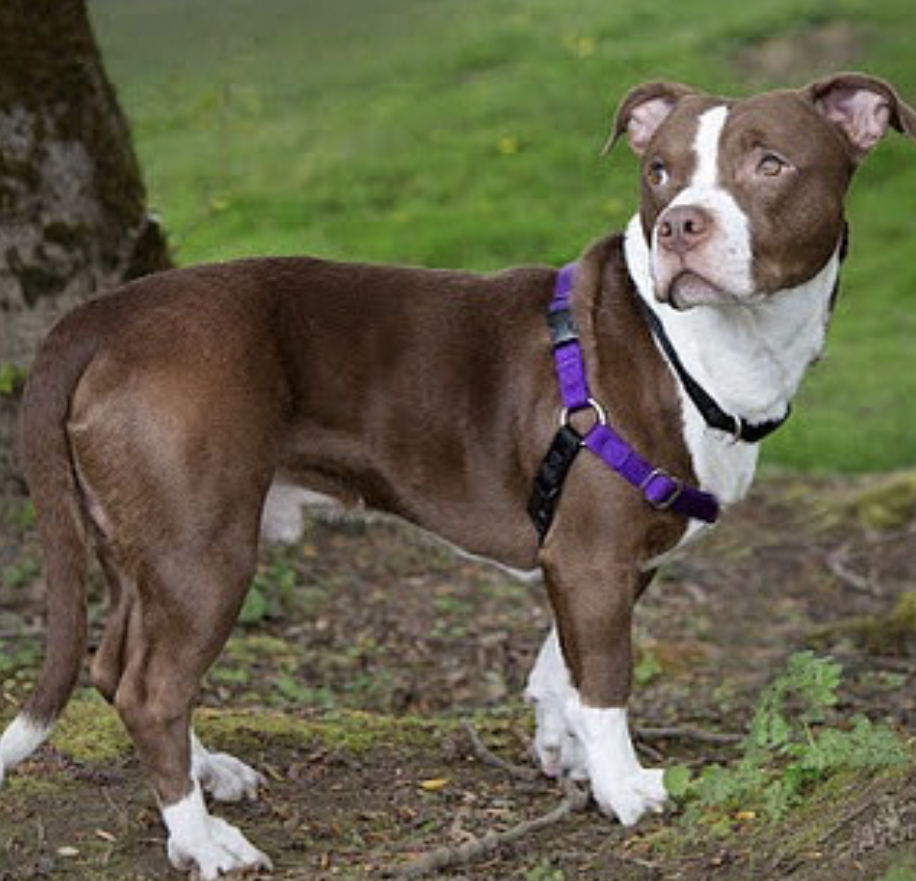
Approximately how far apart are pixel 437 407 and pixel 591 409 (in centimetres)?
38

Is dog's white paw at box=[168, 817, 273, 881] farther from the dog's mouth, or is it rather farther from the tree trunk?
the tree trunk

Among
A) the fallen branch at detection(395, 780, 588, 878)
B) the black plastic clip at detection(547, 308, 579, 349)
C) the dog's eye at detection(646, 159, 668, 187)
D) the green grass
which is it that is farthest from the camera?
the green grass

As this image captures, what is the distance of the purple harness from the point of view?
495cm

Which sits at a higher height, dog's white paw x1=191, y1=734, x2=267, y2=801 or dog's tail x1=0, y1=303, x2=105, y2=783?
dog's tail x1=0, y1=303, x2=105, y2=783

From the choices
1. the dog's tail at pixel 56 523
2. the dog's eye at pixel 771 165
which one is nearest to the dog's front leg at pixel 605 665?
the dog's eye at pixel 771 165

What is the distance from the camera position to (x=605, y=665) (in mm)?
5004

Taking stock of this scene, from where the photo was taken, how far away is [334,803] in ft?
17.2

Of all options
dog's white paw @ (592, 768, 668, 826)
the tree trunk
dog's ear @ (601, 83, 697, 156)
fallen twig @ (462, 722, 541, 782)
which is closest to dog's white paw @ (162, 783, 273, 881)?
dog's white paw @ (592, 768, 668, 826)

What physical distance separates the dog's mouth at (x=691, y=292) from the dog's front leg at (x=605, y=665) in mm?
704

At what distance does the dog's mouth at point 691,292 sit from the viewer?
15.0 ft

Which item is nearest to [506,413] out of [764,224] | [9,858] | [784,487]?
[764,224]

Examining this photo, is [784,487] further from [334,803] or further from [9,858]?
[9,858]

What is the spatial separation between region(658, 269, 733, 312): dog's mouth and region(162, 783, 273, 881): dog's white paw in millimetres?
1509

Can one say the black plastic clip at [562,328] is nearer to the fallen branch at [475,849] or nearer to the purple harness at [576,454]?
the purple harness at [576,454]
